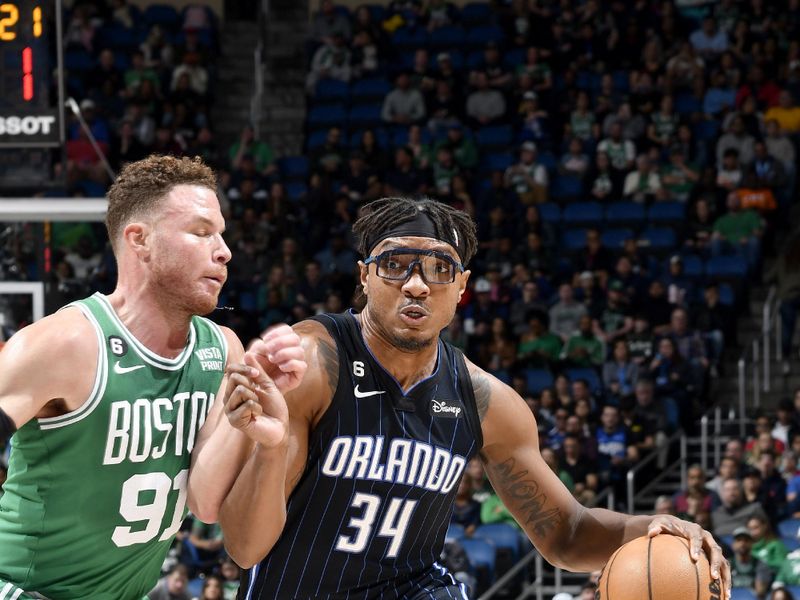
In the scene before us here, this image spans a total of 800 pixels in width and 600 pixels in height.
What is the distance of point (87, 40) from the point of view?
58.1ft

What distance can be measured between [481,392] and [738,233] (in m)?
10.0

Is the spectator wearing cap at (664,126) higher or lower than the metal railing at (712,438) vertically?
higher

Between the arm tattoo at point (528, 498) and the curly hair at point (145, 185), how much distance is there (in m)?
1.41

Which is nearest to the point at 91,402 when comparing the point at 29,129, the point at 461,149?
the point at 29,129

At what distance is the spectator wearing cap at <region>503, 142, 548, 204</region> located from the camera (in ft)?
49.1

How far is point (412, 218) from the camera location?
14.1 feet

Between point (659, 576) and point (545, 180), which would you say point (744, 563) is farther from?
point (659, 576)

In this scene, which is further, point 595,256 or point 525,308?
point 595,256

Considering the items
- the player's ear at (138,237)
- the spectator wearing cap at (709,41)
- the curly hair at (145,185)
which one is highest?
the spectator wearing cap at (709,41)

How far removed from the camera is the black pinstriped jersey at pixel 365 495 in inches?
162

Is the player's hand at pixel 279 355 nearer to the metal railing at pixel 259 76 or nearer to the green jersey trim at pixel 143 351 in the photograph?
the green jersey trim at pixel 143 351

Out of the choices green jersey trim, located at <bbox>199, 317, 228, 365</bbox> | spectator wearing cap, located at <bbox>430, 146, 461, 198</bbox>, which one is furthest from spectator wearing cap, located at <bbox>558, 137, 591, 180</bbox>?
green jersey trim, located at <bbox>199, 317, 228, 365</bbox>

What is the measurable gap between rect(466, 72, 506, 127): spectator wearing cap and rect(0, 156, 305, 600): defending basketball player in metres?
12.4

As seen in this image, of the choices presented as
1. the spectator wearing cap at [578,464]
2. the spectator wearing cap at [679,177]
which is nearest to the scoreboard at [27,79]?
the spectator wearing cap at [578,464]
